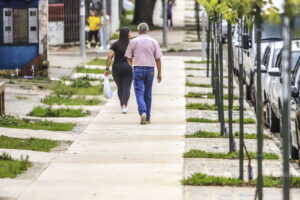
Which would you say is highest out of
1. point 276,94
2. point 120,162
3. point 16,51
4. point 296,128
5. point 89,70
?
point 16,51

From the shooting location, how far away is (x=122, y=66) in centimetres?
1648

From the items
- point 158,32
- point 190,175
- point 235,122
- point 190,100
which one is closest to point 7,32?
point 190,100

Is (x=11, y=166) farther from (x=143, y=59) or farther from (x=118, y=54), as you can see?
(x=118, y=54)

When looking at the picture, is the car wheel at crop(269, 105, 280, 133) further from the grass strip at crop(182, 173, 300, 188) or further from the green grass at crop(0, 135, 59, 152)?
the grass strip at crop(182, 173, 300, 188)

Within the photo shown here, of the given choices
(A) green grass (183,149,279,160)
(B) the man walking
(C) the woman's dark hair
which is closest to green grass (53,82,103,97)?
(C) the woman's dark hair

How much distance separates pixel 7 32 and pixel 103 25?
11.1 m

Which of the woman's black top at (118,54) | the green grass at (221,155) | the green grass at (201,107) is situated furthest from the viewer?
the green grass at (201,107)

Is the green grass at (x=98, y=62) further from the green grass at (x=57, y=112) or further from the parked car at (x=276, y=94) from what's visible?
the parked car at (x=276, y=94)

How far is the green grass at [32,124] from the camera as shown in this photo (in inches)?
580

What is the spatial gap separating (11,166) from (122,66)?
5.83 meters

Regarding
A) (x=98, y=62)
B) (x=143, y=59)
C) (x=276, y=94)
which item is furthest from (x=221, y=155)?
(x=98, y=62)

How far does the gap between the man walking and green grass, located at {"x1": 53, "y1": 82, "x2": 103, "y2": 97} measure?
177 inches

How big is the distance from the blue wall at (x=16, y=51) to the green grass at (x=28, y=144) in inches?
372

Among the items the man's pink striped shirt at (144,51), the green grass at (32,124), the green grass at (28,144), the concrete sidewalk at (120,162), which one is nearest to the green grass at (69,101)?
the concrete sidewalk at (120,162)
